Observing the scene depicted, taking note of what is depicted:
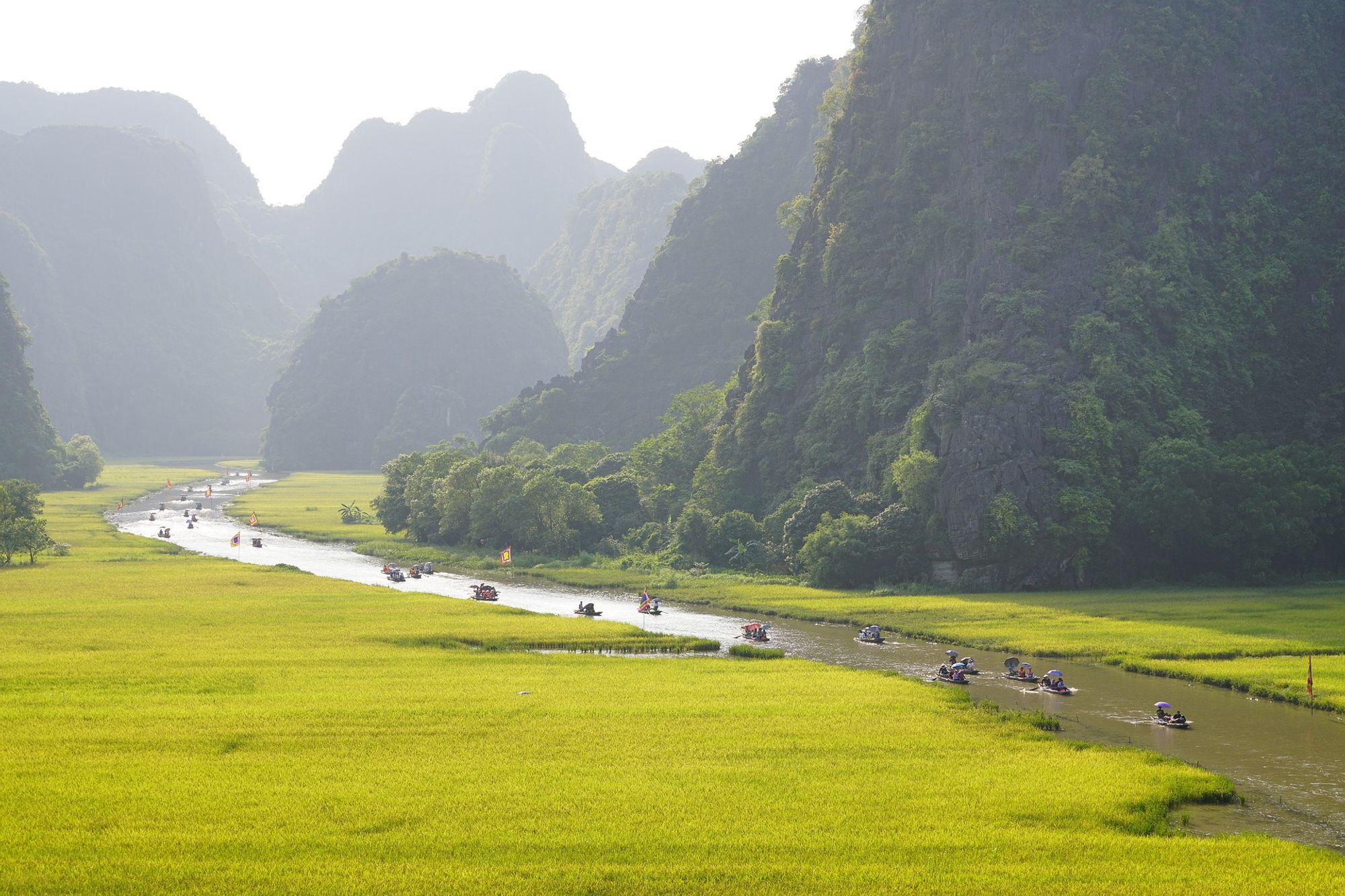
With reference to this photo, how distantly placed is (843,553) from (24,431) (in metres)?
126

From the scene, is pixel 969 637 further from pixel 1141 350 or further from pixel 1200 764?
pixel 1141 350

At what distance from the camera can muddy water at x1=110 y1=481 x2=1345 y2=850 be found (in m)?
27.6

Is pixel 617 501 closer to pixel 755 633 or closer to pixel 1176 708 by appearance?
pixel 755 633

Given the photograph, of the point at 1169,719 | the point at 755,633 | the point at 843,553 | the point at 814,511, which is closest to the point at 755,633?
the point at 755,633

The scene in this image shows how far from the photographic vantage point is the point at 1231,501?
67.9m

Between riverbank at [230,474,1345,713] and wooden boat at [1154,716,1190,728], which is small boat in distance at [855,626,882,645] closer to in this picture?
riverbank at [230,474,1345,713]

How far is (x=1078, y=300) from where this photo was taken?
78.1 m

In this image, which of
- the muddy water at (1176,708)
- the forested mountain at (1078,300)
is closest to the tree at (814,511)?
the forested mountain at (1078,300)

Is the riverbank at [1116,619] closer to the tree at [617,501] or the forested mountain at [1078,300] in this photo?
the forested mountain at [1078,300]

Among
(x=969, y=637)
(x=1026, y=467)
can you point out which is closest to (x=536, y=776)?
(x=969, y=637)

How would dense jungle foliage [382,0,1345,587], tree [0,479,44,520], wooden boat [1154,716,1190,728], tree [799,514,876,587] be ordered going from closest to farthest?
wooden boat [1154,716,1190,728] → dense jungle foliage [382,0,1345,587] → tree [799,514,876,587] → tree [0,479,44,520]

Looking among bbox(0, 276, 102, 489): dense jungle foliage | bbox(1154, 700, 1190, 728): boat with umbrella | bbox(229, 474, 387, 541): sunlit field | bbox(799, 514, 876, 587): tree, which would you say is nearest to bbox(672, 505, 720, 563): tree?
bbox(799, 514, 876, 587): tree

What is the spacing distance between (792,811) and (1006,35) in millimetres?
75752

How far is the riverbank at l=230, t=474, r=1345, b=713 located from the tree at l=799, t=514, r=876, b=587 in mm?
1390
